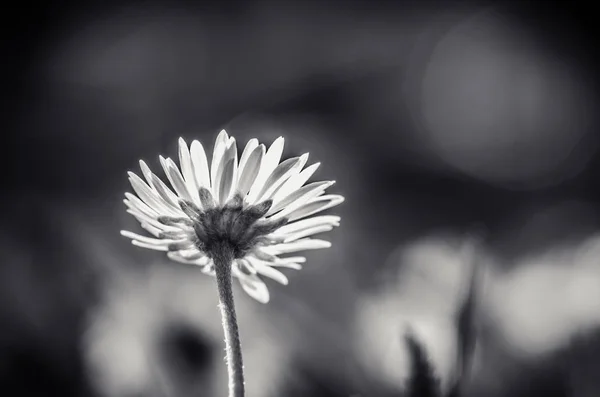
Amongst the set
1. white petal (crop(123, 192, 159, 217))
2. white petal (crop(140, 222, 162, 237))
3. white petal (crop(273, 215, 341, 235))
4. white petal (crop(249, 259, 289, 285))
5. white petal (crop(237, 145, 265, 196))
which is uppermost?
white petal (crop(237, 145, 265, 196))

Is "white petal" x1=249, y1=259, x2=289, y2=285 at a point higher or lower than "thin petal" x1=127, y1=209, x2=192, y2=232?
lower

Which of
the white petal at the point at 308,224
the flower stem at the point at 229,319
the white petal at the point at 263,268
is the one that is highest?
the white petal at the point at 308,224

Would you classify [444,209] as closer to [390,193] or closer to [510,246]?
[390,193]

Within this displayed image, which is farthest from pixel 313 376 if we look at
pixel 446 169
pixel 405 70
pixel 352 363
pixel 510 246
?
pixel 405 70
